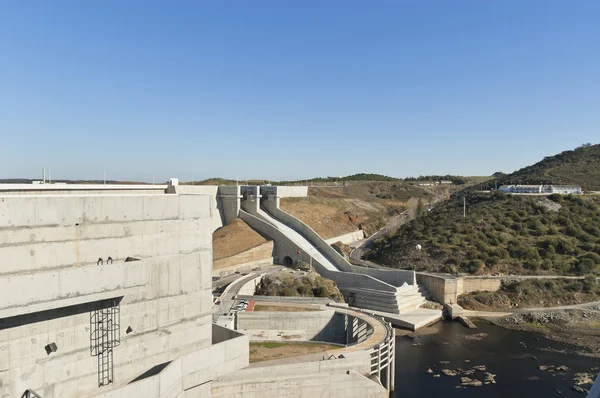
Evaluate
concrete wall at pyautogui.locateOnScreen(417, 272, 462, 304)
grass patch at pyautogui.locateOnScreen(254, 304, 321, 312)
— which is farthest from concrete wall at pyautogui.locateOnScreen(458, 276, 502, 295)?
grass patch at pyautogui.locateOnScreen(254, 304, 321, 312)

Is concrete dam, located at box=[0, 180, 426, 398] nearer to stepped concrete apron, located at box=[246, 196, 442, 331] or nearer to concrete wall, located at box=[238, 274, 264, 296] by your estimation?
concrete wall, located at box=[238, 274, 264, 296]

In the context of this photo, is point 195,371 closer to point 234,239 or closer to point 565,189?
point 234,239

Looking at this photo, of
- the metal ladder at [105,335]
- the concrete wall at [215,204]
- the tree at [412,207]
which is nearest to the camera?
the metal ladder at [105,335]

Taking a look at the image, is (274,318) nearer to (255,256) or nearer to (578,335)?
(255,256)

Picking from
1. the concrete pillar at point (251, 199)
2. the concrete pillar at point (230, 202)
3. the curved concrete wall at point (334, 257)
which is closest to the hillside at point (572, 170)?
the curved concrete wall at point (334, 257)

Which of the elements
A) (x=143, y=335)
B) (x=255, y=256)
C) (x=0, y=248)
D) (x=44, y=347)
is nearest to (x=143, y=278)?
(x=143, y=335)

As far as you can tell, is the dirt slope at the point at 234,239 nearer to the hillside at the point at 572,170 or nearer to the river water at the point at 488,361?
the river water at the point at 488,361

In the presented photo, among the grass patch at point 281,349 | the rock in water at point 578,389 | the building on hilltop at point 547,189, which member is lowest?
the rock in water at point 578,389

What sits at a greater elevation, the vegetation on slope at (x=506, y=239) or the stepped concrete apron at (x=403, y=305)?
the vegetation on slope at (x=506, y=239)
